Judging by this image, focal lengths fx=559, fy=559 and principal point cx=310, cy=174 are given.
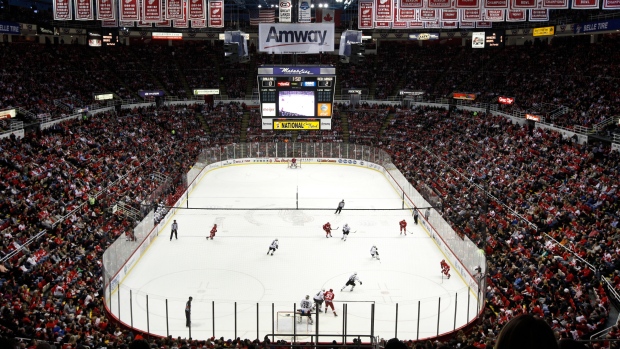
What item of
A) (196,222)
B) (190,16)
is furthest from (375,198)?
(190,16)

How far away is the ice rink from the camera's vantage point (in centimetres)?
1766

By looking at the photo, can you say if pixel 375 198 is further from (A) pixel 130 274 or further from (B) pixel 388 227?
(A) pixel 130 274

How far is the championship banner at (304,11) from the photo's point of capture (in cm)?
2812

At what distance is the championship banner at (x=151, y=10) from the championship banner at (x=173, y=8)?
102cm

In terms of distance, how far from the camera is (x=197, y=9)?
2641 centimetres

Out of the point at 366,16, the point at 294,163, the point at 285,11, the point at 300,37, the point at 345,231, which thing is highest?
the point at 285,11

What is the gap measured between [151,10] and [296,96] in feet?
27.5

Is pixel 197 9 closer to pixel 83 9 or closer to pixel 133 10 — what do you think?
pixel 133 10

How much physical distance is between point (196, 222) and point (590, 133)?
22062mm

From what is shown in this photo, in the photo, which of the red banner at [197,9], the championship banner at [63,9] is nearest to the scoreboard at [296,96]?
the red banner at [197,9]

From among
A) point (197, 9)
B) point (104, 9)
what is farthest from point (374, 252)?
point (104, 9)

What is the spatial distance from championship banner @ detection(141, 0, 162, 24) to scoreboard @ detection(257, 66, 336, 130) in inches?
235

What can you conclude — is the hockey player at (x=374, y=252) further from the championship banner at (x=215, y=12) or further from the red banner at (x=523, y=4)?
the championship banner at (x=215, y=12)

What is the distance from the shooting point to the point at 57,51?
160 ft
